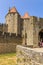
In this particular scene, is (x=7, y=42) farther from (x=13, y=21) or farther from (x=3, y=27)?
(x=13, y=21)

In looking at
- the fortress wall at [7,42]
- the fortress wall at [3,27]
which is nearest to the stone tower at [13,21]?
the fortress wall at [3,27]

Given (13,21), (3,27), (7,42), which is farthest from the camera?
(13,21)

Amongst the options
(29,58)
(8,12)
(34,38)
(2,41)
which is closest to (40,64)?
(29,58)

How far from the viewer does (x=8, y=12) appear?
45.5 meters

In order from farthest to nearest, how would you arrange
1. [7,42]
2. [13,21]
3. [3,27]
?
[13,21]
[3,27]
[7,42]

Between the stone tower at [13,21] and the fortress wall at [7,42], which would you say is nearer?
the fortress wall at [7,42]

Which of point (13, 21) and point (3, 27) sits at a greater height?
point (13, 21)

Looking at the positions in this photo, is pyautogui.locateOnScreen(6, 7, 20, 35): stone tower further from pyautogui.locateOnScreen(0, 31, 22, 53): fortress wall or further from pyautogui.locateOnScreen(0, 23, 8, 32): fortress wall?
pyautogui.locateOnScreen(0, 31, 22, 53): fortress wall

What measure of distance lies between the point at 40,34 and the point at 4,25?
20109 mm

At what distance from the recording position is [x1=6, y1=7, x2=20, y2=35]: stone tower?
4203 cm

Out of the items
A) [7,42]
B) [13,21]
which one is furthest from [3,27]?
[7,42]

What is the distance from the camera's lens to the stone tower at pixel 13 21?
42.0 m

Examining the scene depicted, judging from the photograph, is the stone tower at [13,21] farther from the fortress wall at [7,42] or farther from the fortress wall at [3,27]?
the fortress wall at [7,42]

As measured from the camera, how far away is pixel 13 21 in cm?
4303
